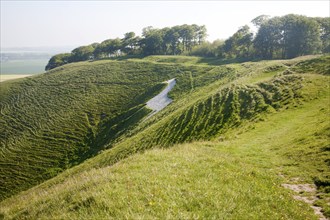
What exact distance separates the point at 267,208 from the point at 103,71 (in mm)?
97812

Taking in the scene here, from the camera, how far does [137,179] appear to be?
11281 millimetres

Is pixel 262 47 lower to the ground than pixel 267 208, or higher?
higher

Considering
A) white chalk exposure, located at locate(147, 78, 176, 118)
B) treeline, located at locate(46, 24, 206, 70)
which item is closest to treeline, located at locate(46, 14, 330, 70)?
treeline, located at locate(46, 24, 206, 70)

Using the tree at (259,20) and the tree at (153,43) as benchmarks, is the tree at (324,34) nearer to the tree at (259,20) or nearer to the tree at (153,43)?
the tree at (259,20)

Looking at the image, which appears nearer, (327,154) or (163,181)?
(163,181)

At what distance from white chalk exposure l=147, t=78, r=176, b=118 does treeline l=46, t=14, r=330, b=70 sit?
46603 millimetres

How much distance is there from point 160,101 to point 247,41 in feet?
205

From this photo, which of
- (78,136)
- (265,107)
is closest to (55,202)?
(265,107)

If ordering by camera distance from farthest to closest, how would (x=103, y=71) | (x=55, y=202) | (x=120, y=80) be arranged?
(x=103, y=71) → (x=120, y=80) → (x=55, y=202)

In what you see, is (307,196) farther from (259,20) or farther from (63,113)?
(259,20)

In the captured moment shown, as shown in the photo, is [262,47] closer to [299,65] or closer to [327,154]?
[299,65]

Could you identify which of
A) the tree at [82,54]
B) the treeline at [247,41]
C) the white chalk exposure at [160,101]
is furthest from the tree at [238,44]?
the tree at [82,54]

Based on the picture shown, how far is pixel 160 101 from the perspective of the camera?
64.2m

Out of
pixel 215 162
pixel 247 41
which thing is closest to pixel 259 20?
pixel 247 41
